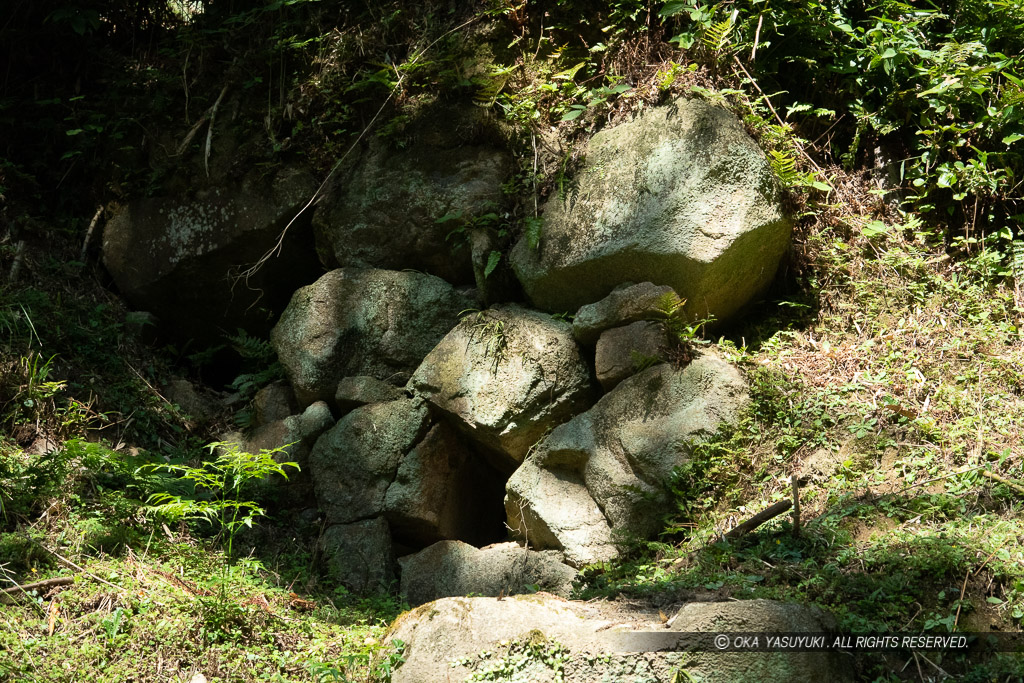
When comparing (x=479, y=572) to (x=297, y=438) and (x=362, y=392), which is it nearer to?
(x=362, y=392)

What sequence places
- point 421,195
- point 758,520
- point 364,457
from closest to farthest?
point 758,520
point 364,457
point 421,195

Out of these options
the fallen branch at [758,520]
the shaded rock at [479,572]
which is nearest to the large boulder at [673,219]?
the fallen branch at [758,520]

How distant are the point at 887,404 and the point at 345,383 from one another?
4.42 meters

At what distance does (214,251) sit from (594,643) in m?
5.66

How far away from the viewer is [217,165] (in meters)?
8.02

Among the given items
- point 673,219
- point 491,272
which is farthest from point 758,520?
point 491,272

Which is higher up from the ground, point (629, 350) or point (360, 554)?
point (629, 350)

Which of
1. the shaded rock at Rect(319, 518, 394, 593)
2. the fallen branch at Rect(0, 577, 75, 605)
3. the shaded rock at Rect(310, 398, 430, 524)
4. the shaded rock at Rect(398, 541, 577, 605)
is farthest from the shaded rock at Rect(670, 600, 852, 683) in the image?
the fallen branch at Rect(0, 577, 75, 605)

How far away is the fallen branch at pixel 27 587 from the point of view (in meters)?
4.54

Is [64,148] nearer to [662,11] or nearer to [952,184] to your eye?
[662,11]

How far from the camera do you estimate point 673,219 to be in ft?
20.3

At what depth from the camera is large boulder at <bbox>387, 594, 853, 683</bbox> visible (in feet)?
12.1

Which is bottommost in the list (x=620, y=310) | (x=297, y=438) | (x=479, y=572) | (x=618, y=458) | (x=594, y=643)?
(x=479, y=572)

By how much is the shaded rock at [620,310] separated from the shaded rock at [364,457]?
1.58m
